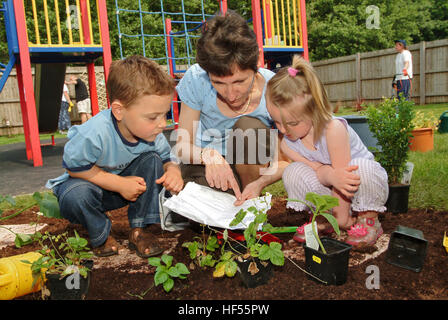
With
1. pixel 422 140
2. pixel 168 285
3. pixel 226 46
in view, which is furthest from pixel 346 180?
pixel 422 140

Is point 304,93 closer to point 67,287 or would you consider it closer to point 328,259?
point 328,259

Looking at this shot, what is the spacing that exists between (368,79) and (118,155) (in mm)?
15016

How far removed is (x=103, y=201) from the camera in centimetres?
221

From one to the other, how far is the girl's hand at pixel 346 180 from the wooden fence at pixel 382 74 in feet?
42.4

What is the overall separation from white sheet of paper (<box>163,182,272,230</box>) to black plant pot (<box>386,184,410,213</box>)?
0.88 meters

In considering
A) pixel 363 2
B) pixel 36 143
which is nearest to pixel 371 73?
pixel 363 2

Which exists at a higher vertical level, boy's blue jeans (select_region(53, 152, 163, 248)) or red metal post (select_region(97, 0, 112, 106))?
red metal post (select_region(97, 0, 112, 106))

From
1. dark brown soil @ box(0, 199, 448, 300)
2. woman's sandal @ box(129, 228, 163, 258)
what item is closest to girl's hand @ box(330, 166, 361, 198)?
dark brown soil @ box(0, 199, 448, 300)

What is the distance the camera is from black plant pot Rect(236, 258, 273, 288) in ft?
4.85

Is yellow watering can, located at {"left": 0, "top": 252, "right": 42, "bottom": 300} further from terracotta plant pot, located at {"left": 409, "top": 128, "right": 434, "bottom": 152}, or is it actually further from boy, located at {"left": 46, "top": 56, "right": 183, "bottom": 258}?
terracotta plant pot, located at {"left": 409, "top": 128, "right": 434, "bottom": 152}

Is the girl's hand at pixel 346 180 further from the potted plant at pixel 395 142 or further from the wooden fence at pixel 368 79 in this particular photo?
the wooden fence at pixel 368 79

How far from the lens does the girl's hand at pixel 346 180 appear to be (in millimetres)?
1870

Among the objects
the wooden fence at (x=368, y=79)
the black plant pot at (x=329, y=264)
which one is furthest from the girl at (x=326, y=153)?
the wooden fence at (x=368, y=79)

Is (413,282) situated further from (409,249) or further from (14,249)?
(14,249)
